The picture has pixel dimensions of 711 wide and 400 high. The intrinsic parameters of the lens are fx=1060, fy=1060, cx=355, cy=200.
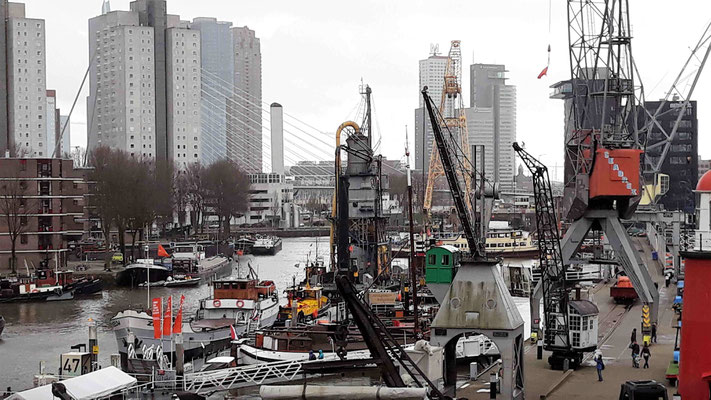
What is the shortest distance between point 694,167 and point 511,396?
85.8 m

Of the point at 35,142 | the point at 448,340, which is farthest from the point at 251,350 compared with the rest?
Result: the point at 35,142

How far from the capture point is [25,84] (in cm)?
14975

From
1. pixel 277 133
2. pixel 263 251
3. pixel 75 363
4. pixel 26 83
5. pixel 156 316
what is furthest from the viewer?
pixel 277 133

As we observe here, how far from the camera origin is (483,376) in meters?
32.4

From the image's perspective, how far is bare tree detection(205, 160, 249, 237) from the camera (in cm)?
13588

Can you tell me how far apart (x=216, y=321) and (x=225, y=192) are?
295 feet

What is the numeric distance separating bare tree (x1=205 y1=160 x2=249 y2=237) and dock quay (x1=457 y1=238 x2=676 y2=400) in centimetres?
9369

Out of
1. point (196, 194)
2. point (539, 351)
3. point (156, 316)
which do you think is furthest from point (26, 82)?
point (539, 351)

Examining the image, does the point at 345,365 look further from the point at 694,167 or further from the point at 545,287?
the point at 694,167

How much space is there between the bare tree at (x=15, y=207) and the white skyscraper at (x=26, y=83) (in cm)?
6930

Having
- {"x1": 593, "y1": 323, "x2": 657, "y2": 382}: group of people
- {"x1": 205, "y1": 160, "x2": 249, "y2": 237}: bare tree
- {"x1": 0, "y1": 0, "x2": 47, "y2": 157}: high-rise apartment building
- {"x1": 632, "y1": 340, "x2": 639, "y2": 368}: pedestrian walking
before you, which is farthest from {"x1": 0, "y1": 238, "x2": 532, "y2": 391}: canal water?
{"x1": 0, "y1": 0, "x2": 47, "y2": 157}: high-rise apartment building

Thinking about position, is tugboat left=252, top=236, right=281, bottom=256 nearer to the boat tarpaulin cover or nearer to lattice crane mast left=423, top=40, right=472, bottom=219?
lattice crane mast left=423, top=40, right=472, bottom=219

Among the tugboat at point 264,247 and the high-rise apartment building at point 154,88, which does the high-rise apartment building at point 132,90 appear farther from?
the tugboat at point 264,247

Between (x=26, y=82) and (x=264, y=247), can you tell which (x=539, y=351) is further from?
(x=26, y=82)
